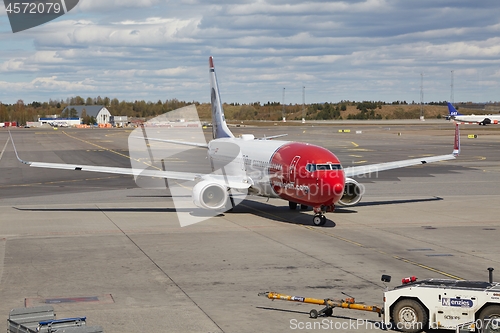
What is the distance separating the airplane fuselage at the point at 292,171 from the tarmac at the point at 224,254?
1.72 m

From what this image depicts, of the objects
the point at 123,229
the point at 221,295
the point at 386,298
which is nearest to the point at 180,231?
the point at 123,229

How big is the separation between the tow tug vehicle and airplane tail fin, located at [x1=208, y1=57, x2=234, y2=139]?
111ft

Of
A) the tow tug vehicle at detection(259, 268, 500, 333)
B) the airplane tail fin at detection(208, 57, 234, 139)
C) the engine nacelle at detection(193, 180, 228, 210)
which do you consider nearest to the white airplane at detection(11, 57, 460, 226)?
the engine nacelle at detection(193, 180, 228, 210)

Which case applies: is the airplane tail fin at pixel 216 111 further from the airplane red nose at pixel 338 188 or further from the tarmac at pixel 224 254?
the airplane red nose at pixel 338 188

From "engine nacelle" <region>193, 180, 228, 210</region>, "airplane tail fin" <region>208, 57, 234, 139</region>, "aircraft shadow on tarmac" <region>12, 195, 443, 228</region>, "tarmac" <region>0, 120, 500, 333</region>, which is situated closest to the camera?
"tarmac" <region>0, 120, 500, 333</region>

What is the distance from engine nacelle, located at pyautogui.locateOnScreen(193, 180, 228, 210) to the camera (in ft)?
126

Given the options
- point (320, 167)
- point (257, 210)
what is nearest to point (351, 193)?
point (320, 167)

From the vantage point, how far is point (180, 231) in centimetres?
3491

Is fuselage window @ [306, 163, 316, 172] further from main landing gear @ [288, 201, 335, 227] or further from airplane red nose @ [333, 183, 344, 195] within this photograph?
main landing gear @ [288, 201, 335, 227]

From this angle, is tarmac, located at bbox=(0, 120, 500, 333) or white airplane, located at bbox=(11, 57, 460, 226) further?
white airplane, located at bbox=(11, 57, 460, 226)

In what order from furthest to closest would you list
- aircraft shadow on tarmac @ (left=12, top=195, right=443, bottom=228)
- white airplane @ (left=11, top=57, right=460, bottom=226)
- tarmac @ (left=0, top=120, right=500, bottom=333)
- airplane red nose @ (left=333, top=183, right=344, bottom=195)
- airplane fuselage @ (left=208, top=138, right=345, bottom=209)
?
aircraft shadow on tarmac @ (left=12, top=195, right=443, bottom=228) < white airplane @ (left=11, top=57, right=460, bottom=226) < airplane fuselage @ (left=208, top=138, right=345, bottom=209) < airplane red nose @ (left=333, top=183, right=344, bottom=195) < tarmac @ (left=0, top=120, right=500, bottom=333)

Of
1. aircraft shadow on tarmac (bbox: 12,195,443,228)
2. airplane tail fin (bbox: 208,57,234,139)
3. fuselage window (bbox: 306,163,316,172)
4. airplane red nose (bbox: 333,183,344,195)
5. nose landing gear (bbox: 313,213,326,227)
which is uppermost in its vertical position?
airplane tail fin (bbox: 208,57,234,139)

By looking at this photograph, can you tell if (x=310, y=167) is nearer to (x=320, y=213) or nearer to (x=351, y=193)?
(x=320, y=213)

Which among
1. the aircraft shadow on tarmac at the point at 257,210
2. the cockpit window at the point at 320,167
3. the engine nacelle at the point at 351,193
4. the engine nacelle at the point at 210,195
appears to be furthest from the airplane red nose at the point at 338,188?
the engine nacelle at the point at 210,195
